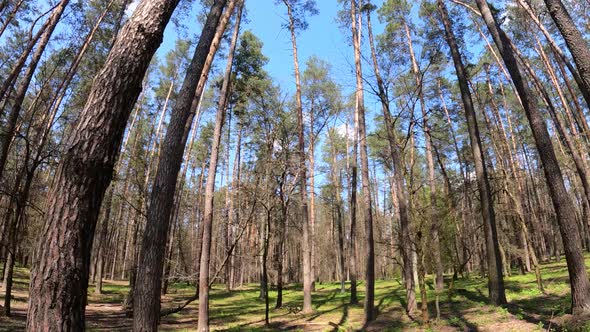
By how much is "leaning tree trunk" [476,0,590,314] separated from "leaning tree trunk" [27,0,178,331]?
7.54 meters

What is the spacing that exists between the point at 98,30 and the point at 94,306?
447 inches

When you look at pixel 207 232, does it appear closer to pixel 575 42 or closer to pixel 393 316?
pixel 393 316

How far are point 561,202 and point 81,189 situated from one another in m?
7.91

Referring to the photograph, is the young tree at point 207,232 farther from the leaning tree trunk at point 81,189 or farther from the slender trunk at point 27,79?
the leaning tree trunk at point 81,189

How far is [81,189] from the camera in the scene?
2.15 metres

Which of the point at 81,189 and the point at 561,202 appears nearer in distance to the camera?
the point at 81,189

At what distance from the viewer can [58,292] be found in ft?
6.51

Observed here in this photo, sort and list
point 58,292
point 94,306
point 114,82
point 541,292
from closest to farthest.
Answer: point 58,292, point 114,82, point 541,292, point 94,306

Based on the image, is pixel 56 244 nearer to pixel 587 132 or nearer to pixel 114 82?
pixel 114 82

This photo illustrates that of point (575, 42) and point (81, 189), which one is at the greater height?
point (575, 42)

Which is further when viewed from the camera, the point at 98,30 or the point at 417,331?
the point at 98,30

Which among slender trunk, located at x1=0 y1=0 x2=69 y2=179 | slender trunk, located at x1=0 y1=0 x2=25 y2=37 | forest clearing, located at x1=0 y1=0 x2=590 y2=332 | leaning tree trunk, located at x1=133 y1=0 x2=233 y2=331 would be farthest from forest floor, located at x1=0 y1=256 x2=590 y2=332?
slender trunk, located at x1=0 y1=0 x2=25 y2=37

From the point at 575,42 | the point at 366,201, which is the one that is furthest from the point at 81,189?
the point at 366,201

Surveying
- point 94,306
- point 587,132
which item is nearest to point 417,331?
point 587,132
